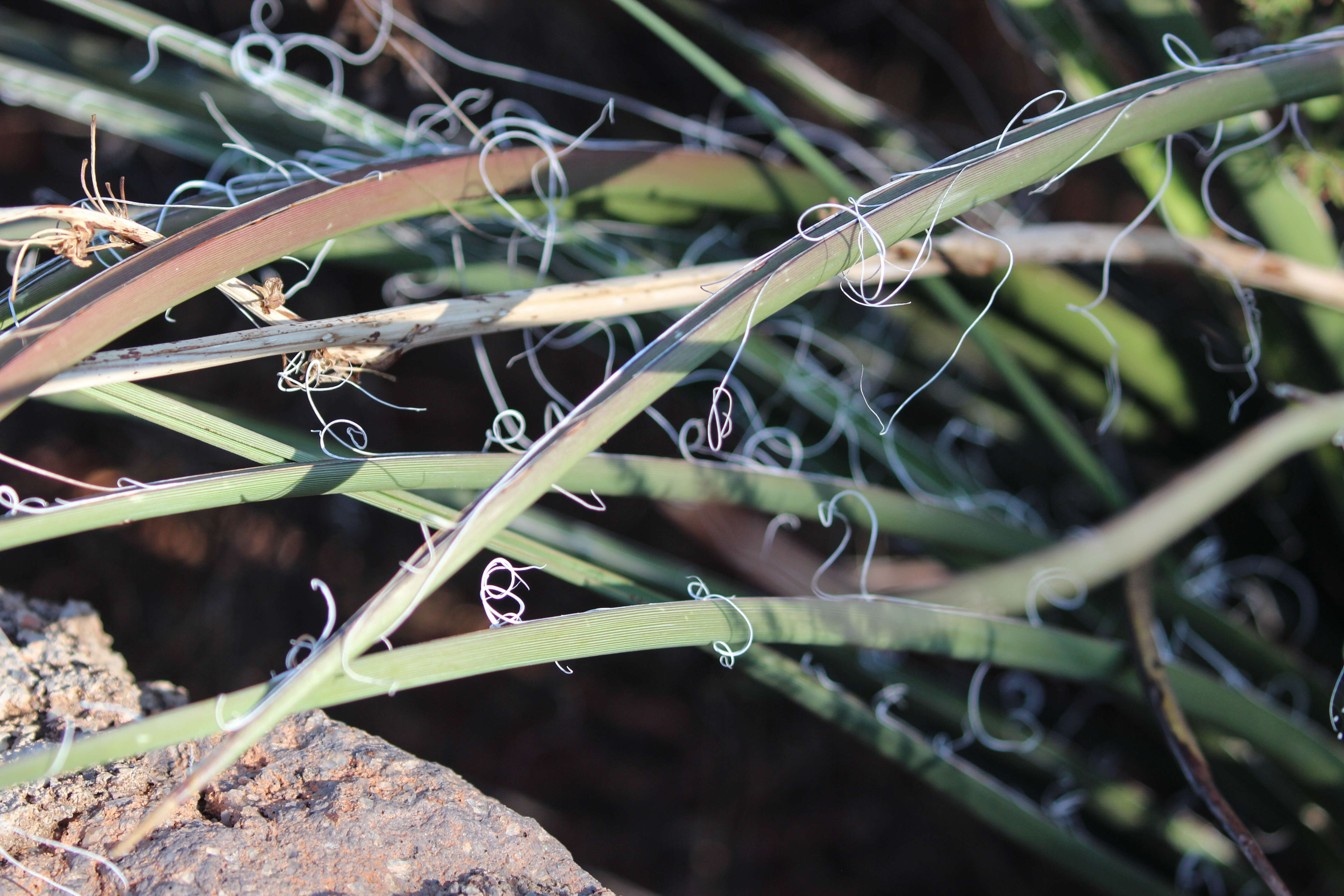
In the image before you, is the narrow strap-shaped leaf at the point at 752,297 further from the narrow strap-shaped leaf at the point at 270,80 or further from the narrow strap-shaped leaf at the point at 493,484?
the narrow strap-shaped leaf at the point at 270,80

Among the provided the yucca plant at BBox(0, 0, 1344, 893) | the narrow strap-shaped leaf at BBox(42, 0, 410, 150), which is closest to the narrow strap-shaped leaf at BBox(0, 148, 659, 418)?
the yucca plant at BBox(0, 0, 1344, 893)

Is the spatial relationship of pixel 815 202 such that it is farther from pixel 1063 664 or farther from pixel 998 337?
pixel 1063 664

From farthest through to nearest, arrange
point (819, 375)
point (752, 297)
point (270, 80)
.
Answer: point (819, 375), point (270, 80), point (752, 297)

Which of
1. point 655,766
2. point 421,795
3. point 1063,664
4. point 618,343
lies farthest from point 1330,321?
point 655,766

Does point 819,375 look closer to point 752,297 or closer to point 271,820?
point 752,297

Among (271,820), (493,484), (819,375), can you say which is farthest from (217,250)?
(819,375)

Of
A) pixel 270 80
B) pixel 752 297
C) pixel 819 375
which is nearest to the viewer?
pixel 752 297

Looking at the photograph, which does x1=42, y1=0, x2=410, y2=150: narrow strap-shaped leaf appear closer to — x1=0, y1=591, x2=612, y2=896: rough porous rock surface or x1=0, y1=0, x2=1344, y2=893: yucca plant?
x1=0, y1=0, x2=1344, y2=893: yucca plant

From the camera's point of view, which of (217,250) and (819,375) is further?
(819,375)
